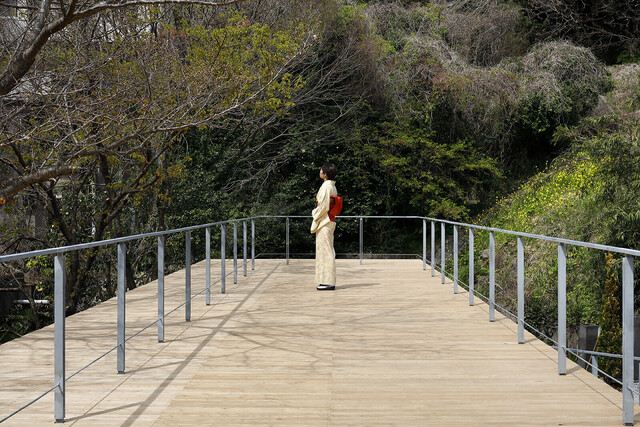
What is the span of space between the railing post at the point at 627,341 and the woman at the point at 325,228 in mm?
6263

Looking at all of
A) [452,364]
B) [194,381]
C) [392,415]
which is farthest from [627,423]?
Result: [194,381]

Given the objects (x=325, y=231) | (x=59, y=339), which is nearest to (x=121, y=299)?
(x=59, y=339)

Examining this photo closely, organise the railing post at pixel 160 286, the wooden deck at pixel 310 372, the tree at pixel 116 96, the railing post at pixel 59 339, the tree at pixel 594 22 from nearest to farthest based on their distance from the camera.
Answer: the railing post at pixel 59 339 < the wooden deck at pixel 310 372 < the railing post at pixel 160 286 < the tree at pixel 116 96 < the tree at pixel 594 22

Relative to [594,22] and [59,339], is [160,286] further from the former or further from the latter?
[594,22]

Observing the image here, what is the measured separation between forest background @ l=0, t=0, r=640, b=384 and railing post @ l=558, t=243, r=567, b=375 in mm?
7297

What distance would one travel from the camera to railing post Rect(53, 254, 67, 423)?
12.3 ft

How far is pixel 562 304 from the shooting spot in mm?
4883

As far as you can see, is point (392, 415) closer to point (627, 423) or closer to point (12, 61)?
point (627, 423)

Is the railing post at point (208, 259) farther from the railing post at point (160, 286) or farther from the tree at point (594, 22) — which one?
the tree at point (594, 22)

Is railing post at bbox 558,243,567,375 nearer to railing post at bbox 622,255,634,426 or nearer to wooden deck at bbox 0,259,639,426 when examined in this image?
wooden deck at bbox 0,259,639,426

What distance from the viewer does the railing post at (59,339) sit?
12.3 feet

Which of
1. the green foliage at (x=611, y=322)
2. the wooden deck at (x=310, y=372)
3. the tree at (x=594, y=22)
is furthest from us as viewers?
the tree at (x=594, y=22)

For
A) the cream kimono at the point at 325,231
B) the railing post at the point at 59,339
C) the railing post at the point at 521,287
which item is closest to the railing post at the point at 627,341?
the railing post at the point at 521,287

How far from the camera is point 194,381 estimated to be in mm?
4832
